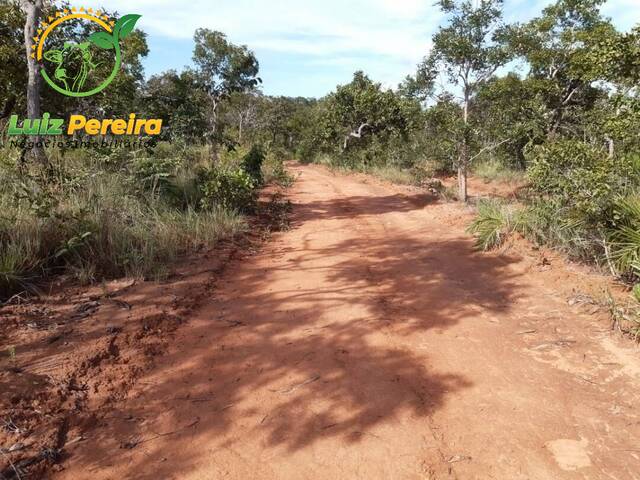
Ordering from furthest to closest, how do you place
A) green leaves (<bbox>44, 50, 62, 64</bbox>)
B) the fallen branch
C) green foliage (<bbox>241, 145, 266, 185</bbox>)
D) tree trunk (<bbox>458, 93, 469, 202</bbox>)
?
the fallen branch
green foliage (<bbox>241, 145, 266, 185</bbox>)
tree trunk (<bbox>458, 93, 469, 202</bbox>)
green leaves (<bbox>44, 50, 62, 64</bbox>)

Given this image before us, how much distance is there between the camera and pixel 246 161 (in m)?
10.5

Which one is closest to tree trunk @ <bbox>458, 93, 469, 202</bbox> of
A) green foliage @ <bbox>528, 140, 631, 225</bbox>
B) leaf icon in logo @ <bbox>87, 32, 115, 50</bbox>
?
green foliage @ <bbox>528, 140, 631, 225</bbox>

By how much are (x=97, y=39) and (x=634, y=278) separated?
9259mm

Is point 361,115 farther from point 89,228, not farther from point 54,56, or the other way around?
point 89,228

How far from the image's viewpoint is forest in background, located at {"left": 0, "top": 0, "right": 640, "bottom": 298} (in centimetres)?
459

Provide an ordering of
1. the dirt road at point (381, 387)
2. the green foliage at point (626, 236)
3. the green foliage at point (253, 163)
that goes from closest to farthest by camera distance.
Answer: the dirt road at point (381, 387), the green foliage at point (626, 236), the green foliage at point (253, 163)

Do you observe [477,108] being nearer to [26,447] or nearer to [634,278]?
[634,278]

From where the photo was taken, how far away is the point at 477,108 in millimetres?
13211

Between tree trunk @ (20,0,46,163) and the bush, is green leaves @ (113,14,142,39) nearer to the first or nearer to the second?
tree trunk @ (20,0,46,163)

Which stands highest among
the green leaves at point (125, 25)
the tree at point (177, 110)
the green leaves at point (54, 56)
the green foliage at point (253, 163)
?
the green leaves at point (125, 25)

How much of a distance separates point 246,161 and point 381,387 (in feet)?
27.7

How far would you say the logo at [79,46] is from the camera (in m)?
7.42

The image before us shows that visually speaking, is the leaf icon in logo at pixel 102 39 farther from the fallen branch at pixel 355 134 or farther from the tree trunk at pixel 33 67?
the fallen branch at pixel 355 134

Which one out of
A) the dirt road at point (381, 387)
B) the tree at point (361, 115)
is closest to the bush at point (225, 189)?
the dirt road at point (381, 387)
